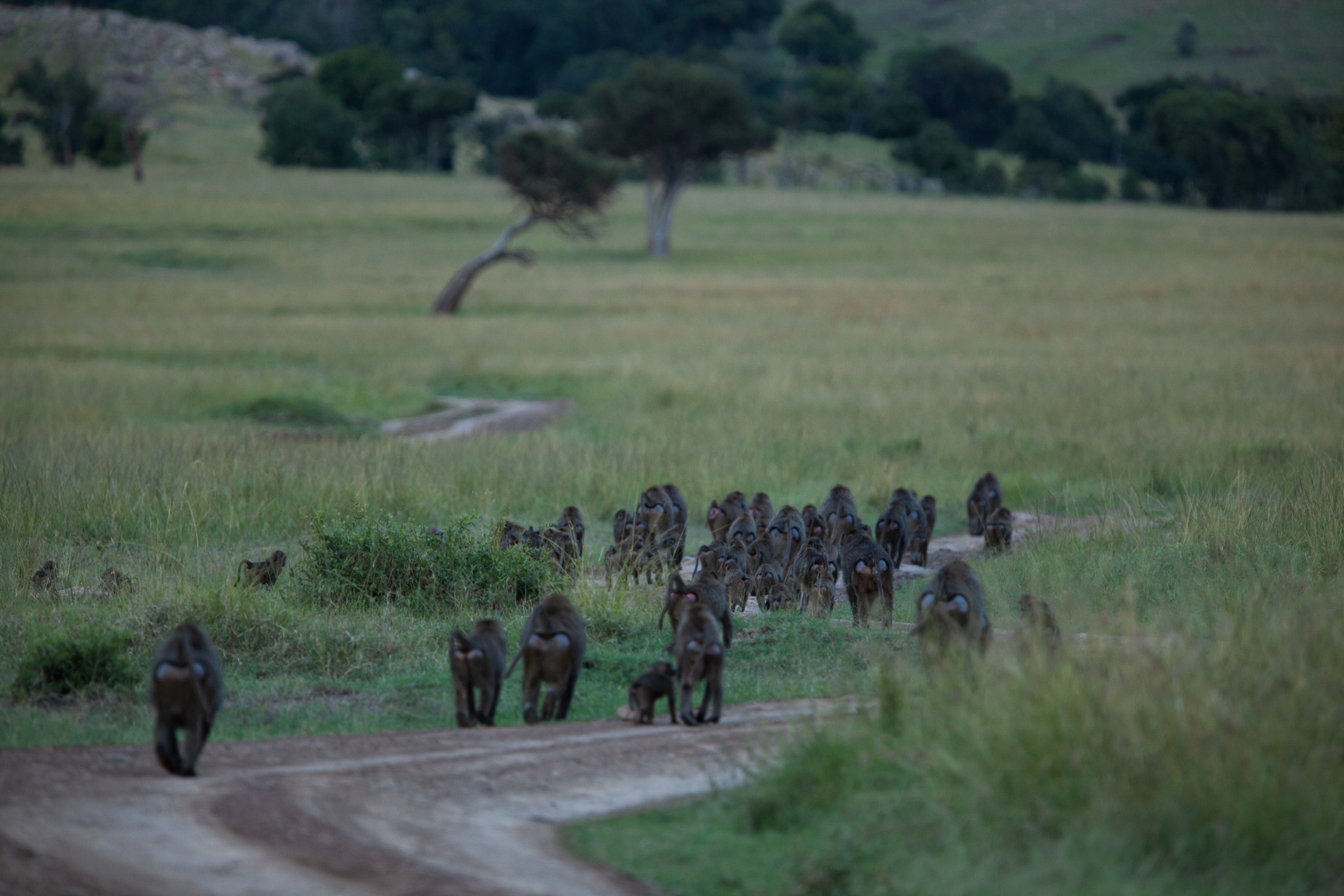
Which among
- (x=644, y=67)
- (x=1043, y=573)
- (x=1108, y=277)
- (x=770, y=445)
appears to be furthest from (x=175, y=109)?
(x=1043, y=573)

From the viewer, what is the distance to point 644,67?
59.9 metres

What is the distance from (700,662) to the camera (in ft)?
24.2

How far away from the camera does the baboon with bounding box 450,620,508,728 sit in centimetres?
723

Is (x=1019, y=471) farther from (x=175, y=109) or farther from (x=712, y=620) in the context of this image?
(x=175, y=109)

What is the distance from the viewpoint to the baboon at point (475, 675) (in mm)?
7229

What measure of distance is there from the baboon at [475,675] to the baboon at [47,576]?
13.3ft

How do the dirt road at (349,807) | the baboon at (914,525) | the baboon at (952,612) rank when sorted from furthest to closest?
the baboon at (914,525)
the baboon at (952,612)
the dirt road at (349,807)

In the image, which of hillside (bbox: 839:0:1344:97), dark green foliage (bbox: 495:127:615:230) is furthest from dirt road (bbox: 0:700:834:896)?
hillside (bbox: 839:0:1344:97)

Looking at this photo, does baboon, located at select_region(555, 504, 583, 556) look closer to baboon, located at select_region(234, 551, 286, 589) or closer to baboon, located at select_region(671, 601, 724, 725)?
baboon, located at select_region(234, 551, 286, 589)

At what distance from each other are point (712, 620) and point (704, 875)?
7.54ft

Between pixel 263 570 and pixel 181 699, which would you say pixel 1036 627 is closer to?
pixel 181 699

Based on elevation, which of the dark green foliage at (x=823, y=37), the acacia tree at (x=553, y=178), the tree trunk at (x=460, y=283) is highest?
the dark green foliage at (x=823, y=37)

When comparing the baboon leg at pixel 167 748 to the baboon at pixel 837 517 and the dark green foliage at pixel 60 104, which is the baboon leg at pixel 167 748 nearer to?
the baboon at pixel 837 517

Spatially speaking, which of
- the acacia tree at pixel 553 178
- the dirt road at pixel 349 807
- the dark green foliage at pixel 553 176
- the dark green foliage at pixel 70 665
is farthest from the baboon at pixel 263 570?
the dark green foliage at pixel 553 176
